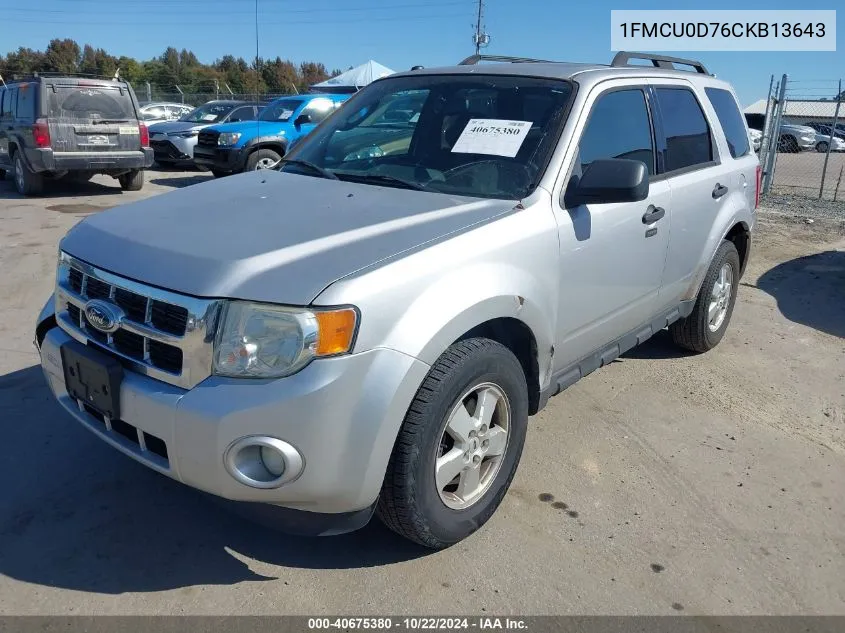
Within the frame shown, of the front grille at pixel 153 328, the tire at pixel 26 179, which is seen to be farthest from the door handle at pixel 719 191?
the tire at pixel 26 179

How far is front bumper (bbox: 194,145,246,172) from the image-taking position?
12.5m

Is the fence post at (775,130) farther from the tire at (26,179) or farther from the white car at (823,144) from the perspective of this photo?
the white car at (823,144)

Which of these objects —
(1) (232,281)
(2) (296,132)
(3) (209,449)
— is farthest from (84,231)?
(2) (296,132)

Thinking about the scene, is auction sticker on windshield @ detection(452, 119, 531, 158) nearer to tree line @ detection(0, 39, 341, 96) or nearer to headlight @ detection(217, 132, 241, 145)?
headlight @ detection(217, 132, 241, 145)

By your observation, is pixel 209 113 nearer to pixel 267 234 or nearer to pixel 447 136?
pixel 447 136

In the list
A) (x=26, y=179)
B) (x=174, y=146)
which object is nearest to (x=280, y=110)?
(x=174, y=146)

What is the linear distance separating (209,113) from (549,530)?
1580 centimetres

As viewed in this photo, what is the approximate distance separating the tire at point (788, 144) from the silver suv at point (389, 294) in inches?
940

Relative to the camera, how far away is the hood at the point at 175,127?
1541 cm

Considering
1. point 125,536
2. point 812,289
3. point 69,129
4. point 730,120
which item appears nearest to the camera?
point 125,536

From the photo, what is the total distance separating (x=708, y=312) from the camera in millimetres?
4871

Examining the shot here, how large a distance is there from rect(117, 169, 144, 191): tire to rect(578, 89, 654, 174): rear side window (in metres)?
10.3

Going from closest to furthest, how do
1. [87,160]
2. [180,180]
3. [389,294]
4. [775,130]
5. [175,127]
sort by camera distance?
[389,294], [87,160], [775,130], [180,180], [175,127]

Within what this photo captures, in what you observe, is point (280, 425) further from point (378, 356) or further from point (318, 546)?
point (318, 546)
